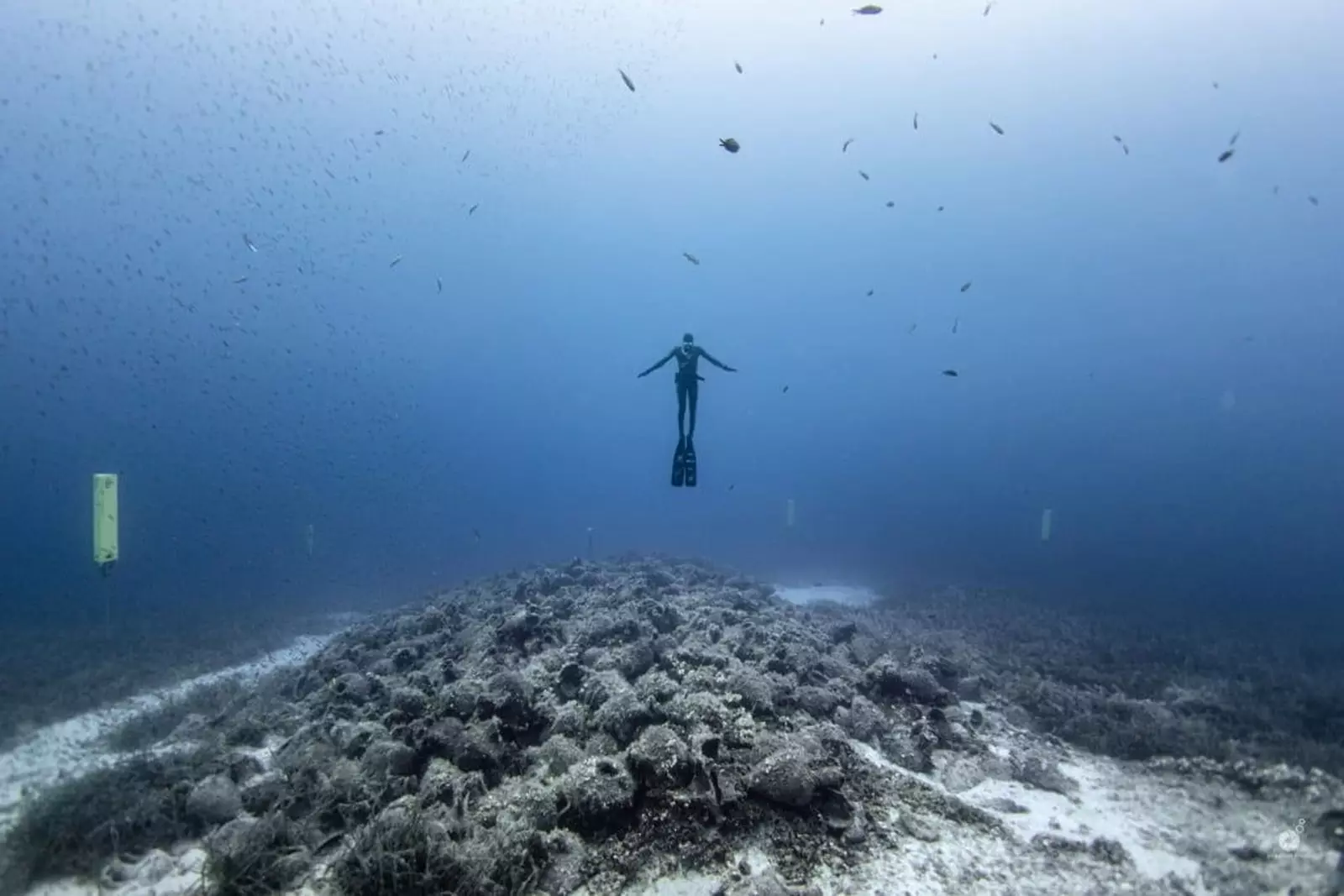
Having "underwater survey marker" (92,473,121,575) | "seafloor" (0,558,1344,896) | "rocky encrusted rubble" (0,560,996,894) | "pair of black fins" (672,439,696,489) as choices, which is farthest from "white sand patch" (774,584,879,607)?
"underwater survey marker" (92,473,121,575)

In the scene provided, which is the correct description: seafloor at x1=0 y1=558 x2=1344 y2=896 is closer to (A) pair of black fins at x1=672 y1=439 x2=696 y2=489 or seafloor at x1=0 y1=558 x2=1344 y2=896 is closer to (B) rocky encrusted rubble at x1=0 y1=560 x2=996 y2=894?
(B) rocky encrusted rubble at x1=0 y1=560 x2=996 y2=894

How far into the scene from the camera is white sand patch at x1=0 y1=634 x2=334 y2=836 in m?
8.62

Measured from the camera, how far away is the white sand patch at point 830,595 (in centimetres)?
2147

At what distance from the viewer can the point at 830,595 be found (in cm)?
2377

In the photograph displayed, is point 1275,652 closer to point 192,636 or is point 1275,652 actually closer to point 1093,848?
point 1093,848

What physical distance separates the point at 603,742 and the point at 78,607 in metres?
32.2

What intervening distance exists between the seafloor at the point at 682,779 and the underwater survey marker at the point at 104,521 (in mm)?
3266

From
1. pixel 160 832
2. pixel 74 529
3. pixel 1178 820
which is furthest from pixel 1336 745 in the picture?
pixel 74 529

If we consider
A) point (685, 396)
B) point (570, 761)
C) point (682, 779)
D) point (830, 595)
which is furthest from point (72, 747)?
point (830, 595)

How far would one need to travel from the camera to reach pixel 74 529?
75562 millimetres

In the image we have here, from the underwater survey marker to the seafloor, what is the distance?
→ 3.27 metres

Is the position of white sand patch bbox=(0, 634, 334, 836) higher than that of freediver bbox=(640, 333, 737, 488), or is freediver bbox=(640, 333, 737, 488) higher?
freediver bbox=(640, 333, 737, 488)

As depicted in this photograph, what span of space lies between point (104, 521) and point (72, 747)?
3.93m

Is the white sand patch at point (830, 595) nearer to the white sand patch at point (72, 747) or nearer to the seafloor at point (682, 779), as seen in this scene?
the seafloor at point (682, 779)
